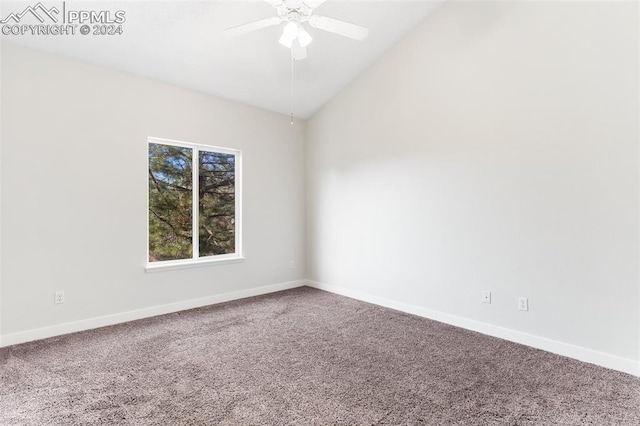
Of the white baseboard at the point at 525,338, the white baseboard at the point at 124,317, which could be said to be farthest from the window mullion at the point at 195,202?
the white baseboard at the point at 525,338

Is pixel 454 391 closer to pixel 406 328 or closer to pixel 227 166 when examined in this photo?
pixel 406 328

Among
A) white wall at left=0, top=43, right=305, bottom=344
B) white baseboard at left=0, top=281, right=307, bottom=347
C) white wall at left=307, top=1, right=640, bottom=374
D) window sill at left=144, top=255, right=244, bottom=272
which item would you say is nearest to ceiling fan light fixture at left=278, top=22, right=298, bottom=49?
white wall at left=307, top=1, right=640, bottom=374

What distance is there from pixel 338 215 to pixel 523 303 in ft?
8.05

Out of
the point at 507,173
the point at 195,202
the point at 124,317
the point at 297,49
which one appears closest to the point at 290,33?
the point at 297,49

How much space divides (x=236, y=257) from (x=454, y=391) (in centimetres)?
308

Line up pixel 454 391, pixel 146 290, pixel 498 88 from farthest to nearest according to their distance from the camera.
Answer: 1. pixel 146 290
2. pixel 498 88
3. pixel 454 391

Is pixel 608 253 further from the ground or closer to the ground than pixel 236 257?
further from the ground

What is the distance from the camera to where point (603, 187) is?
2.51 m

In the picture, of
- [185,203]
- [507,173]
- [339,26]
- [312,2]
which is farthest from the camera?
[185,203]

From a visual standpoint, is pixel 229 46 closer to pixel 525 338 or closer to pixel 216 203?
pixel 216 203

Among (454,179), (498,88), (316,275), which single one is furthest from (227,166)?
(498,88)

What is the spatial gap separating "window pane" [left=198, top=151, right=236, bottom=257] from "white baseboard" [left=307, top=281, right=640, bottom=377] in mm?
1997

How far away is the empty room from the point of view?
222cm

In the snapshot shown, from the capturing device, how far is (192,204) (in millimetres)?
4125
